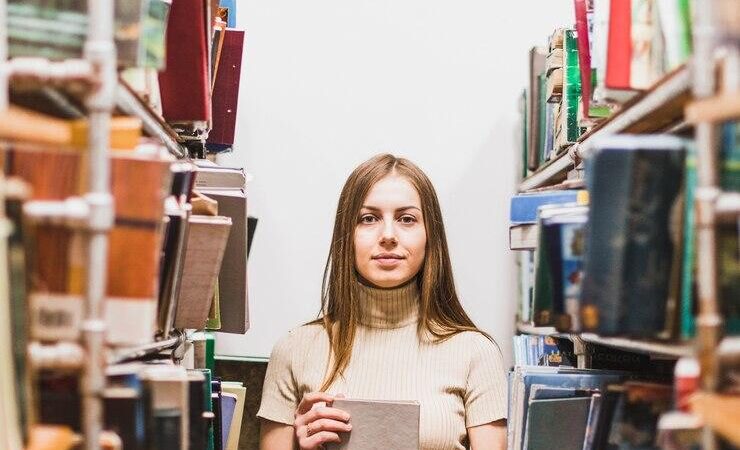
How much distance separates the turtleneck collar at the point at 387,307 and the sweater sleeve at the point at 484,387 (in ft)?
0.60

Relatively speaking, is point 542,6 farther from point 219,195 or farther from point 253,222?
point 219,195

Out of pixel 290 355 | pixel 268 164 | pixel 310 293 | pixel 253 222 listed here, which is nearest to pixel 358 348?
pixel 290 355

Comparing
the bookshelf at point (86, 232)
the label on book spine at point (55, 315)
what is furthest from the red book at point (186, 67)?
the label on book spine at point (55, 315)

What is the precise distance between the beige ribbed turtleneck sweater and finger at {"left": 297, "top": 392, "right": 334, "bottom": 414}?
10 centimetres

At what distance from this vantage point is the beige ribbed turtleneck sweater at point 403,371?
197 cm

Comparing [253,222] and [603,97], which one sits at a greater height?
[603,97]

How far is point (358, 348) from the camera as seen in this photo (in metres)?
2.08

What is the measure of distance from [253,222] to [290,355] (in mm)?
422

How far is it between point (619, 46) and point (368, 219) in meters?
0.90

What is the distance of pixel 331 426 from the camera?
181cm

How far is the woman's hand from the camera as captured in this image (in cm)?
181

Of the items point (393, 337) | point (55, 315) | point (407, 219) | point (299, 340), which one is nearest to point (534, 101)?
point (407, 219)

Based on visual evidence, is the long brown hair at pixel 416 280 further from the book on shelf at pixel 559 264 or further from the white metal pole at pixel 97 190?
the white metal pole at pixel 97 190

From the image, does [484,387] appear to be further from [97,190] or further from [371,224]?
[97,190]
